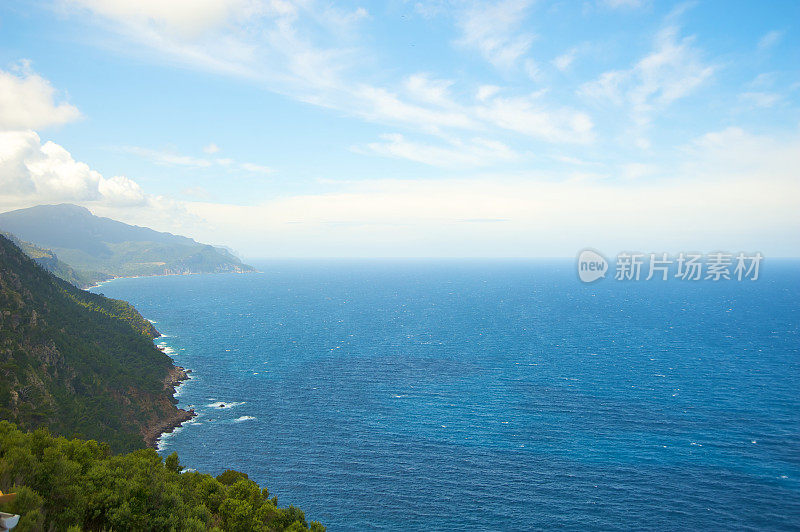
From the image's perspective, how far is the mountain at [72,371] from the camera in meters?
81.1

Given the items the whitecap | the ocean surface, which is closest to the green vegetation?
the ocean surface

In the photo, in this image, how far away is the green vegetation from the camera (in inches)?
1507

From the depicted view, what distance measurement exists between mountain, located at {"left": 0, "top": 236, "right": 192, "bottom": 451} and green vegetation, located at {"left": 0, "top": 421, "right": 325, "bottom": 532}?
3519 centimetres

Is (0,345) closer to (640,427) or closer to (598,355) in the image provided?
(640,427)

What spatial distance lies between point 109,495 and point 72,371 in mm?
72301

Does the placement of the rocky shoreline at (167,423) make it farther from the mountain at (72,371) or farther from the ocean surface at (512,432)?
the ocean surface at (512,432)

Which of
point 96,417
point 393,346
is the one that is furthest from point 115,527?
point 393,346

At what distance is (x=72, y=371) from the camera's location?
9812 cm

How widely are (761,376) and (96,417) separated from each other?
173115 mm

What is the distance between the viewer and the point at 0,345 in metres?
84.7

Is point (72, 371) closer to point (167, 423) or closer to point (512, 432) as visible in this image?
point (167, 423)

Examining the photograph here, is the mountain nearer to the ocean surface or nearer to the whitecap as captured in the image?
the whitecap

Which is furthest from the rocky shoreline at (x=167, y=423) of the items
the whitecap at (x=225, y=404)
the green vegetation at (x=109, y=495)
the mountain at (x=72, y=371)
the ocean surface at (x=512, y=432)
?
the green vegetation at (x=109, y=495)

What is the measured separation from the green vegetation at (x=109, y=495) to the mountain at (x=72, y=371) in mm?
35189
